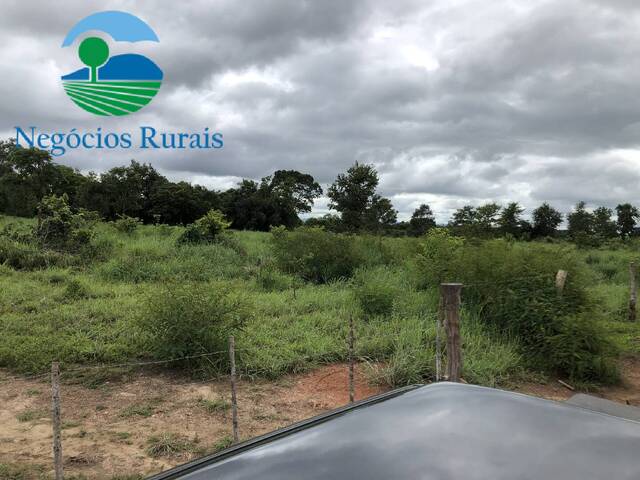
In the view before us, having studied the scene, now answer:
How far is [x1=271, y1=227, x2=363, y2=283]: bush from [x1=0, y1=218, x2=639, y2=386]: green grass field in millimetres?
566

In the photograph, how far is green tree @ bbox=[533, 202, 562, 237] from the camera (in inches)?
1439

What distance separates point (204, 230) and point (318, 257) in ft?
15.4

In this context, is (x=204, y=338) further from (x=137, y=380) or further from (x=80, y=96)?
(x=80, y=96)

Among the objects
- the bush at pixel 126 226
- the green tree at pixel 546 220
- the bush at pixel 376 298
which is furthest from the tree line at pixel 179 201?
the bush at pixel 376 298

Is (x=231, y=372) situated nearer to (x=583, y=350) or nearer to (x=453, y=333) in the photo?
(x=453, y=333)

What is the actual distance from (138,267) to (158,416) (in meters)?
7.67

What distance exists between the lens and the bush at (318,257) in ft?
42.4

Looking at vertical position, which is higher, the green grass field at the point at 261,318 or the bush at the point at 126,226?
the bush at the point at 126,226

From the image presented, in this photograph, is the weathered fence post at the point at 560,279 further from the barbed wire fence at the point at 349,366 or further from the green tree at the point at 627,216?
the green tree at the point at 627,216

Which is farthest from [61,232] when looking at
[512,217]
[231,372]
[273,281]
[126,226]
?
[512,217]

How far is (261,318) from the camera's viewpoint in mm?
8242

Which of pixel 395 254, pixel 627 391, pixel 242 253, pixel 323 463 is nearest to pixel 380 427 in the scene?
pixel 323 463

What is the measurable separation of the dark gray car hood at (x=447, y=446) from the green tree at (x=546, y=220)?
38.2 meters

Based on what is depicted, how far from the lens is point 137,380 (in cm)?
595
